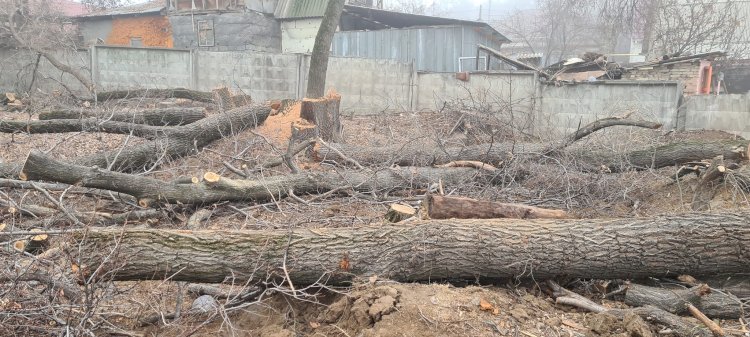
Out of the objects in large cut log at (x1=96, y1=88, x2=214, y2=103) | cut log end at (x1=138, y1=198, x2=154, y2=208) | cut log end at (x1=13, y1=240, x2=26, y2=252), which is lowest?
cut log end at (x1=138, y1=198, x2=154, y2=208)

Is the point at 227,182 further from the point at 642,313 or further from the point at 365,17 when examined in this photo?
the point at 365,17

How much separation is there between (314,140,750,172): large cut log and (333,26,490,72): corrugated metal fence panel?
33.1 ft

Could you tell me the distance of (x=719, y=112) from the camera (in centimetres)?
1060

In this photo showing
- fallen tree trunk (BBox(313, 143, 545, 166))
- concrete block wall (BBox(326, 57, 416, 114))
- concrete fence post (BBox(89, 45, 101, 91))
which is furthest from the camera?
concrete fence post (BBox(89, 45, 101, 91))

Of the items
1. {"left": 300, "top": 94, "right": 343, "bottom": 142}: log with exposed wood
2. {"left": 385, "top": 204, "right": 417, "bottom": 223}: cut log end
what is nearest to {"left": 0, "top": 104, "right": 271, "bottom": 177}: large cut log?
{"left": 300, "top": 94, "right": 343, "bottom": 142}: log with exposed wood

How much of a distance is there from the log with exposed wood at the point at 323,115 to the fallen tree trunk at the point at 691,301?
214 inches

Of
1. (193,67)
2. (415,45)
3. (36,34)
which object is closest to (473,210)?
(193,67)

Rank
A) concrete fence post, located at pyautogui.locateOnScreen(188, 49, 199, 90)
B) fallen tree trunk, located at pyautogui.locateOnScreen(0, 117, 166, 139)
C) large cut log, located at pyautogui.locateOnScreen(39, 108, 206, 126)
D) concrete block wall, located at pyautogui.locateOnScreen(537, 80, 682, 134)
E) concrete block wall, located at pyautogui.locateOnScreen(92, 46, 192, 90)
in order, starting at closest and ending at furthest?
1. fallen tree trunk, located at pyautogui.locateOnScreen(0, 117, 166, 139)
2. large cut log, located at pyautogui.locateOnScreen(39, 108, 206, 126)
3. concrete block wall, located at pyautogui.locateOnScreen(537, 80, 682, 134)
4. concrete fence post, located at pyautogui.locateOnScreen(188, 49, 199, 90)
5. concrete block wall, located at pyautogui.locateOnScreen(92, 46, 192, 90)

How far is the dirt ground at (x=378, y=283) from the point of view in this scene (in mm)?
3021

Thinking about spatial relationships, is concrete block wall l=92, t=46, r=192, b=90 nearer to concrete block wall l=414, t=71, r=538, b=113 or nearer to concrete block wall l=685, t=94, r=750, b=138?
concrete block wall l=414, t=71, r=538, b=113

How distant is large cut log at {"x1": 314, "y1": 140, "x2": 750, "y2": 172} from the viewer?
254 inches

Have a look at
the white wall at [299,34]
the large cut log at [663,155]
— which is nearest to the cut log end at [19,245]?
the large cut log at [663,155]

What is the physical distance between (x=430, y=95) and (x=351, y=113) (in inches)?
74.7

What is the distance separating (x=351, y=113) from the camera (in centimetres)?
1162
